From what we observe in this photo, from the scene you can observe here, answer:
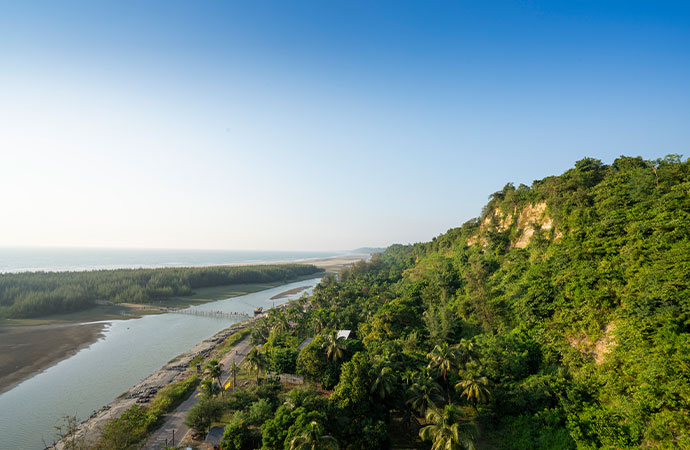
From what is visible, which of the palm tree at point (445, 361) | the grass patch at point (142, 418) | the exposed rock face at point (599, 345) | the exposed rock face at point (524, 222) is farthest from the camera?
the exposed rock face at point (524, 222)

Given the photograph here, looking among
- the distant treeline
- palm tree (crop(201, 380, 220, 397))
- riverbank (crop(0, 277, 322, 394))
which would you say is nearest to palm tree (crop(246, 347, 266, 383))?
palm tree (crop(201, 380, 220, 397))

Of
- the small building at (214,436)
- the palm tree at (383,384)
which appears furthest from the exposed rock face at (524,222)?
the small building at (214,436)

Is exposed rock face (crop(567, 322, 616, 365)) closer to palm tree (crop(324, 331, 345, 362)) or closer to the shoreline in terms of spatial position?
palm tree (crop(324, 331, 345, 362))

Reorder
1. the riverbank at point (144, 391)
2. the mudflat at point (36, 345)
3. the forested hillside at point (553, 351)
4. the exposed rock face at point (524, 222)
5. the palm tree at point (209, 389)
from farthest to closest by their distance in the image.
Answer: the exposed rock face at point (524, 222) < the mudflat at point (36, 345) < the palm tree at point (209, 389) < the riverbank at point (144, 391) < the forested hillside at point (553, 351)

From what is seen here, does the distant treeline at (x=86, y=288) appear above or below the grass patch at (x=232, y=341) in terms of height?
above

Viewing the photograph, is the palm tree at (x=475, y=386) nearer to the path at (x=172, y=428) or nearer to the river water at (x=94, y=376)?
the path at (x=172, y=428)

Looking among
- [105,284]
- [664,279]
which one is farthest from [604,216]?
[105,284]
